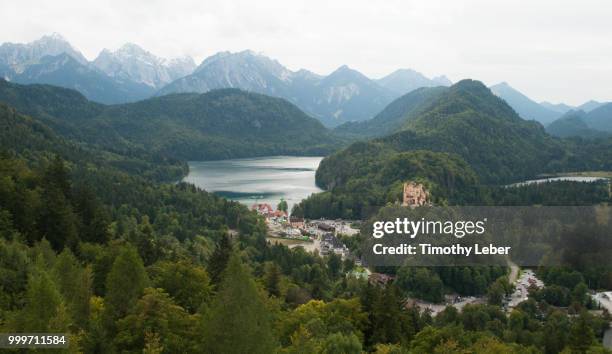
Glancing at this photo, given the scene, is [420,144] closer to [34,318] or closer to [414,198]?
[414,198]

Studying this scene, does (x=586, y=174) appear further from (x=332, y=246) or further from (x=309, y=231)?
(x=332, y=246)

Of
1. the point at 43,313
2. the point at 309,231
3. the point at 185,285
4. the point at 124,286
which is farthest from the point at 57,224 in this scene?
the point at 309,231

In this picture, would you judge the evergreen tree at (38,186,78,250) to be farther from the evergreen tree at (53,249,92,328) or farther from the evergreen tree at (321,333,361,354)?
the evergreen tree at (321,333,361,354)

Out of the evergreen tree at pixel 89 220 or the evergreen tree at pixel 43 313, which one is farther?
the evergreen tree at pixel 89 220

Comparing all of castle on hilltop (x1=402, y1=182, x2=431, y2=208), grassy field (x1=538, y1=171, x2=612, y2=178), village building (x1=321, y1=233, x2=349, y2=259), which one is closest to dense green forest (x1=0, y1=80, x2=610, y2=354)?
village building (x1=321, y1=233, x2=349, y2=259)

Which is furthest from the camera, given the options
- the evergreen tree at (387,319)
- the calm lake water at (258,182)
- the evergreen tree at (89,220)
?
the calm lake water at (258,182)

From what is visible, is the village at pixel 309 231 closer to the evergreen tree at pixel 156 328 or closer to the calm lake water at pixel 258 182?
the calm lake water at pixel 258 182

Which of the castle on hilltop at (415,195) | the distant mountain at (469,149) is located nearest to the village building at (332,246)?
the castle on hilltop at (415,195)
